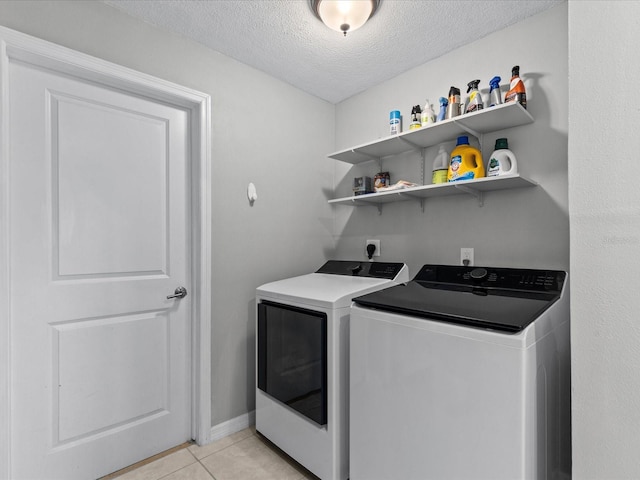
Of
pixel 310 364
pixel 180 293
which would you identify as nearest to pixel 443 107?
pixel 310 364

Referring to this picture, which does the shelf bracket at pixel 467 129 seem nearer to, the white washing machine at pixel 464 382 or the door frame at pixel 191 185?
the white washing machine at pixel 464 382

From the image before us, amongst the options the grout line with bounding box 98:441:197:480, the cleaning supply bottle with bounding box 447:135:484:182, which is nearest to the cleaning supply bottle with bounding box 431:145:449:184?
the cleaning supply bottle with bounding box 447:135:484:182

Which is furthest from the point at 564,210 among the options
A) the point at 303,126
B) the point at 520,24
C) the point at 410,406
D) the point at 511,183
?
the point at 303,126

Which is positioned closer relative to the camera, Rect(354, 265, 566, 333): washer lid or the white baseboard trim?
Rect(354, 265, 566, 333): washer lid

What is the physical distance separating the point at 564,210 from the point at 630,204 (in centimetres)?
91

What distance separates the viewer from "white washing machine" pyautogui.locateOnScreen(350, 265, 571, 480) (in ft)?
3.37

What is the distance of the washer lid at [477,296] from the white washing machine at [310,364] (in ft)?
0.74

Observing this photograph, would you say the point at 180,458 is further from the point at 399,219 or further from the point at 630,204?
the point at 630,204

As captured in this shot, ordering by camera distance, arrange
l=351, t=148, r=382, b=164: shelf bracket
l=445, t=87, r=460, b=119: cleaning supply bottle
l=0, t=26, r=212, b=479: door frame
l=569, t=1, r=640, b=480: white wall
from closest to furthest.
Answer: l=569, t=1, r=640, b=480: white wall, l=0, t=26, r=212, b=479: door frame, l=445, t=87, r=460, b=119: cleaning supply bottle, l=351, t=148, r=382, b=164: shelf bracket

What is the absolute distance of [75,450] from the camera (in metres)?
1.61

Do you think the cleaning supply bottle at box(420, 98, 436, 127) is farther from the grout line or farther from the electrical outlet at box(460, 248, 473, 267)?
the grout line

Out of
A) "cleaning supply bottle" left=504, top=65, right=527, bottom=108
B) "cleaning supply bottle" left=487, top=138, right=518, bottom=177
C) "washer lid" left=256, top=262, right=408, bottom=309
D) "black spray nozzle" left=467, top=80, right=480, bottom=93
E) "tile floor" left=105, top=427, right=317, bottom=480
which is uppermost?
"black spray nozzle" left=467, top=80, right=480, bottom=93

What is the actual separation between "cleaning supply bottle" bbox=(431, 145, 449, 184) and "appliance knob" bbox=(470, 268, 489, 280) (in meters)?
0.57

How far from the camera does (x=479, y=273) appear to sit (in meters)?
1.64
